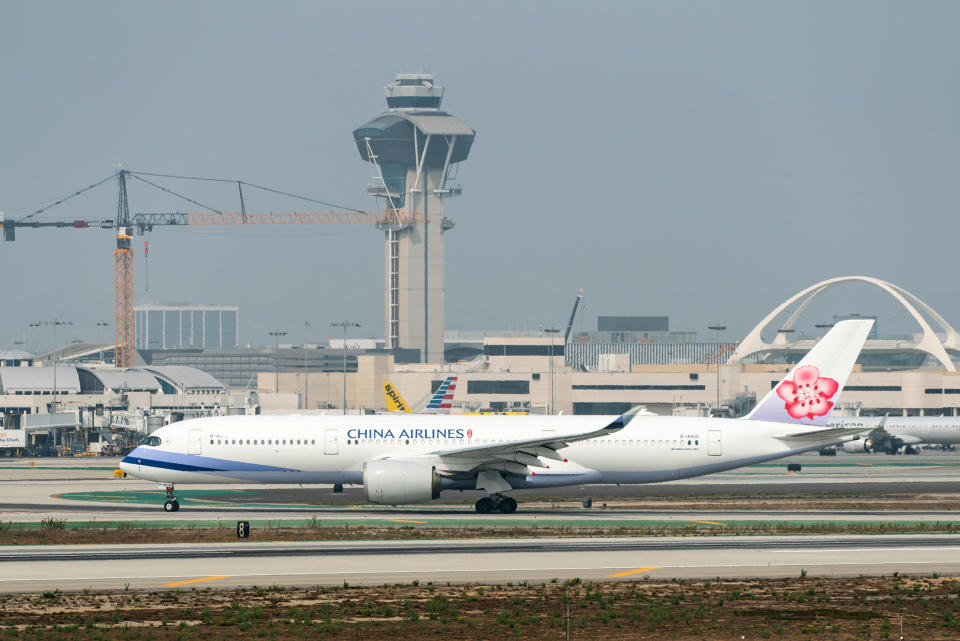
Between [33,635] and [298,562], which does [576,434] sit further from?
[33,635]

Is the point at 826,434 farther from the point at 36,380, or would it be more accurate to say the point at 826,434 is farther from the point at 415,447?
the point at 36,380

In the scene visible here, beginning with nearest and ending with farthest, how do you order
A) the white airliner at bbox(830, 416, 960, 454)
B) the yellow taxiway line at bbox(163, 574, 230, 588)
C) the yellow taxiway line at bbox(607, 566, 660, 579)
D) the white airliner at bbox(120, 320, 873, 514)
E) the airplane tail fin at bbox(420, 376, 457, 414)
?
the yellow taxiway line at bbox(163, 574, 230, 588) < the yellow taxiway line at bbox(607, 566, 660, 579) < the white airliner at bbox(120, 320, 873, 514) < the white airliner at bbox(830, 416, 960, 454) < the airplane tail fin at bbox(420, 376, 457, 414)

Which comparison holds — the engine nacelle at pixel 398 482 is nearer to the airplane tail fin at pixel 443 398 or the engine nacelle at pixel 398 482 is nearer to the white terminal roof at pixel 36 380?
the airplane tail fin at pixel 443 398

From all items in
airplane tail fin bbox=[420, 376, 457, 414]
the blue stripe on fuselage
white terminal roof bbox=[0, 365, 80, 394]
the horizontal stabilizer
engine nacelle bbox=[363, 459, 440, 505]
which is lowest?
engine nacelle bbox=[363, 459, 440, 505]

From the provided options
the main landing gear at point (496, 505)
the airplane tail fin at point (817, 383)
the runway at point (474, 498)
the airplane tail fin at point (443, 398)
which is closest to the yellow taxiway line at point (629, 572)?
the runway at point (474, 498)

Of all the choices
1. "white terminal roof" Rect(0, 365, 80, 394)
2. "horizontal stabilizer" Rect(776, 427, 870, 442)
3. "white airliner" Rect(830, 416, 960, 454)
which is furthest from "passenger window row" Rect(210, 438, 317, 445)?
"white terminal roof" Rect(0, 365, 80, 394)

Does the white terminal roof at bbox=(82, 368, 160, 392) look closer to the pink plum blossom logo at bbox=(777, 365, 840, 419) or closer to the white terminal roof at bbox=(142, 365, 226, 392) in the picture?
the white terminal roof at bbox=(142, 365, 226, 392)

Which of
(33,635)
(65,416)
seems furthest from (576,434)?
(65,416)
